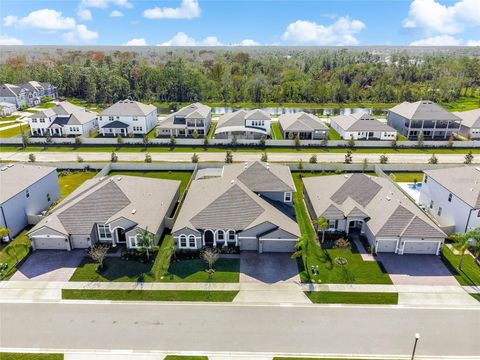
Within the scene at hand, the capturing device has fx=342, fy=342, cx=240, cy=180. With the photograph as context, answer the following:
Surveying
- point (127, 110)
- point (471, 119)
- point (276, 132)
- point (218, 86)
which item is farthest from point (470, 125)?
point (218, 86)

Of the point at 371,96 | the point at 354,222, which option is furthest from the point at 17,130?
the point at 371,96

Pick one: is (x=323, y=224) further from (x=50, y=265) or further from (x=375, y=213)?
(x=50, y=265)

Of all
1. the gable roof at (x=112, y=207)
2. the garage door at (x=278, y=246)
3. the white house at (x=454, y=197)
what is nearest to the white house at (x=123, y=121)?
the gable roof at (x=112, y=207)

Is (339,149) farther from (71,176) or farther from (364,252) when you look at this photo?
(71,176)

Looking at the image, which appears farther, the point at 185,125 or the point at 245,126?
the point at 185,125

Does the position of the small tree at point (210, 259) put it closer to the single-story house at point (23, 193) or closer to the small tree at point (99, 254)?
the small tree at point (99, 254)
